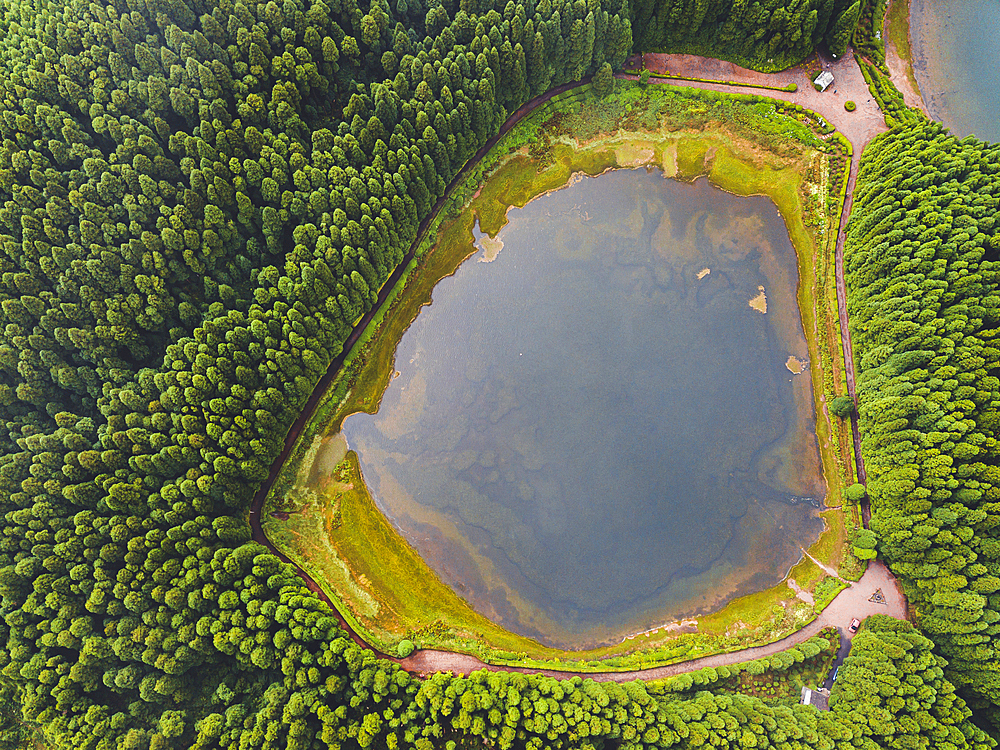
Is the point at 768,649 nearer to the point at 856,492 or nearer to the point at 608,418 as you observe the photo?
the point at 856,492

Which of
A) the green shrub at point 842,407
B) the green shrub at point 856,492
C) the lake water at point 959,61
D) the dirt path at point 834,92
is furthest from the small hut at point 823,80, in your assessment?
the green shrub at point 856,492

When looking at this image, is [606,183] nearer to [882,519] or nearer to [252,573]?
[882,519]

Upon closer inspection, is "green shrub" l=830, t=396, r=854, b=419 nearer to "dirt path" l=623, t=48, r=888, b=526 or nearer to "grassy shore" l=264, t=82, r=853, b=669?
"grassy shore" l=264, t=82, r=853, b=669

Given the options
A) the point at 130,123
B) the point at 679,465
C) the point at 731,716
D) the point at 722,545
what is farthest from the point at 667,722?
the point at 130,123

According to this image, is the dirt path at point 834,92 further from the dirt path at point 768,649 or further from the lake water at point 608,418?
the dirt path at point 768,649

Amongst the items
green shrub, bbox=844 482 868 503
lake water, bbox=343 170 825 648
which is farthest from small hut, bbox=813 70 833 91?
green shrub, bbox=844 482 868 503

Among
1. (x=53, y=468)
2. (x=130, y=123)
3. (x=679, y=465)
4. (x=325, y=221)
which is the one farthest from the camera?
(x=679, y=465)

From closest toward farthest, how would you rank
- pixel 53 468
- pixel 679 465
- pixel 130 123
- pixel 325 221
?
1. pixel 53 468
2. pixel 130 123
3. pixel 325 221
4. pixel 679 465
